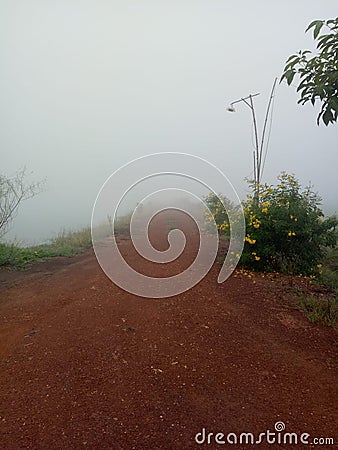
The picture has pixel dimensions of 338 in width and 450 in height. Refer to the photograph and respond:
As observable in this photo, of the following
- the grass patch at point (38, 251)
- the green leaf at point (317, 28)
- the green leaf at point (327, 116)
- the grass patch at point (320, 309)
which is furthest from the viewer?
the grass patch at point (38, 251)

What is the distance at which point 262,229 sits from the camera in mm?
4016

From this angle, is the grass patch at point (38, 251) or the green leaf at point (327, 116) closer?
the green leaf at point (327, 116)

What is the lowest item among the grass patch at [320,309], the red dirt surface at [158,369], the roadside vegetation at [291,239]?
the red dirt surface at [158,369]

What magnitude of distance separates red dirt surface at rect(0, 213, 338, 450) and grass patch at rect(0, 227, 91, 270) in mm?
1402

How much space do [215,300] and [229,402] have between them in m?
1.39

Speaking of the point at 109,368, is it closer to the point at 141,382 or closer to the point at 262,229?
the point at 141,382

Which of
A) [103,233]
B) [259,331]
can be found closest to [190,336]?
[259,331]

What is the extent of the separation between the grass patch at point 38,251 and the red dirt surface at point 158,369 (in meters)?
1.40

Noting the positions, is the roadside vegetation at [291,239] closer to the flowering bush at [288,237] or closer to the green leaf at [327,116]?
the flowering bush at [288,237]

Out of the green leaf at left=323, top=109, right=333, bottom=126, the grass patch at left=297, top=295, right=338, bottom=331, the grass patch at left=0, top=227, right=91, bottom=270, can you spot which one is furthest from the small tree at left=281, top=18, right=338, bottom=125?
the grass patch at left=0, top=227, right=91, bottom=270

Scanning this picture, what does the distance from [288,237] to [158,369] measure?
2.54 metres

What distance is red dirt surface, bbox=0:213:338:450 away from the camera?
1554 millimetres

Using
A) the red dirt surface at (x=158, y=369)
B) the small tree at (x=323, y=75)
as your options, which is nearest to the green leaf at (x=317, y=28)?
the small tree at (x=323, y=75)

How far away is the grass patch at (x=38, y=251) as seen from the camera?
4.61 metres
